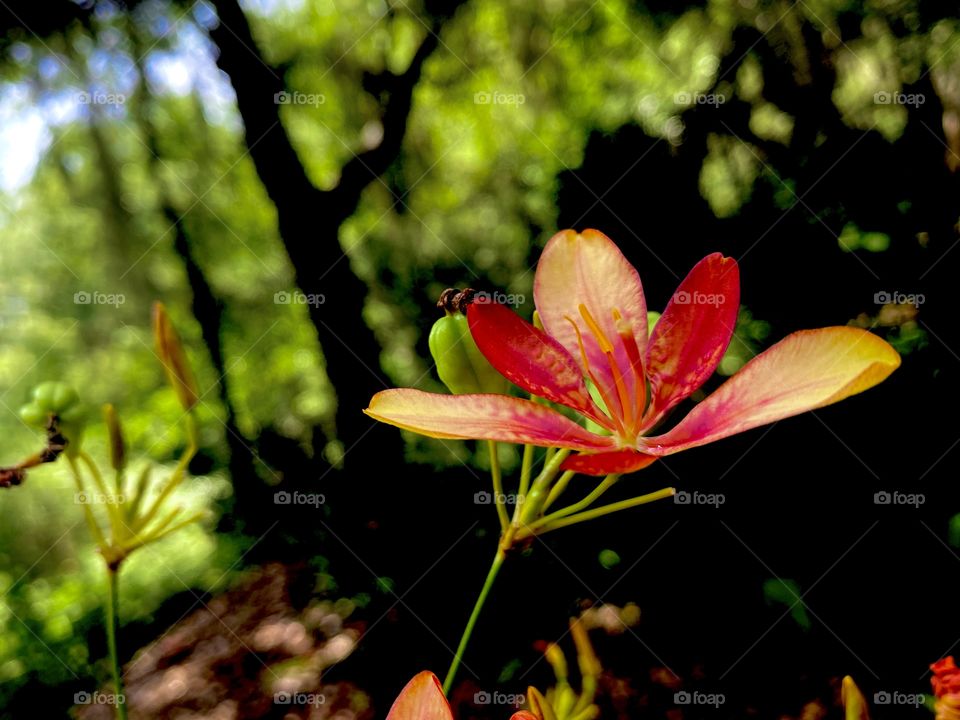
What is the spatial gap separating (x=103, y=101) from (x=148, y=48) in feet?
1.62

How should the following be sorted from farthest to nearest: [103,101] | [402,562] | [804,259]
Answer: [103,101] → [402,562] → [804,259]

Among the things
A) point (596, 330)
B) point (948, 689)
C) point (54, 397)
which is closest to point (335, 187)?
point (54, 397)

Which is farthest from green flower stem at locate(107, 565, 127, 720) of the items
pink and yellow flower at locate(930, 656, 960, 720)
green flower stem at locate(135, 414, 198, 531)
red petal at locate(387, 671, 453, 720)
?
pink and yellow flower at locate(930, 656, 960, 720)

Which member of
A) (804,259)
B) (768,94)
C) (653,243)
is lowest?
(804,259)

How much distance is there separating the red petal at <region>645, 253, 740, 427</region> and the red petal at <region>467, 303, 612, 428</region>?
38 millimetres

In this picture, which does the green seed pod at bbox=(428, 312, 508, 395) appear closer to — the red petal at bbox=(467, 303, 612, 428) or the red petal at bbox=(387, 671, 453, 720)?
the red petal at bbox=(467, 303, 612, 428)

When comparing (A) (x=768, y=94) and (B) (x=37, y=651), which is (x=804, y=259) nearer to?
(A) (x=768, y=94)

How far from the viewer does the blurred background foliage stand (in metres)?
1.09

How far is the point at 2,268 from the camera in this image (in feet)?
9.45

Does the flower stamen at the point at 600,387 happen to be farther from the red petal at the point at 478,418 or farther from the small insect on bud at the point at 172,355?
the small insect on bud at the point at 172,355

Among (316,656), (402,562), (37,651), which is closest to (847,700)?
(402,562)

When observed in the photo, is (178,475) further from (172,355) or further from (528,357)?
(528,357)

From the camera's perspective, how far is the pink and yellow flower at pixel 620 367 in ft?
0.86

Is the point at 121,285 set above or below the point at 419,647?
above
